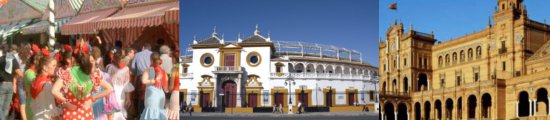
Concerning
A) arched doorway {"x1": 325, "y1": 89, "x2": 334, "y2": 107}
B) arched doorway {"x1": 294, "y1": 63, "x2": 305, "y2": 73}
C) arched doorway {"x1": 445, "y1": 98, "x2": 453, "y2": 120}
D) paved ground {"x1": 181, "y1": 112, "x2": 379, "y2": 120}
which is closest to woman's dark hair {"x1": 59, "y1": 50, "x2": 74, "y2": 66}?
paved ground {"x1": 181, "y1": 112, "x2": 379, "y2": 120}

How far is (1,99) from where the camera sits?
12.8 ft

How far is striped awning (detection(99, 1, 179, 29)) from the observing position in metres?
2.92

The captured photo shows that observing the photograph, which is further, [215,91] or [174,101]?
[174,101]

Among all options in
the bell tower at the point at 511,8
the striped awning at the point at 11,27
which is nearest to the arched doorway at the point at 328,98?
the striped awning at the point at 11,27

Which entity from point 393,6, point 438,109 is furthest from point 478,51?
point 393,6

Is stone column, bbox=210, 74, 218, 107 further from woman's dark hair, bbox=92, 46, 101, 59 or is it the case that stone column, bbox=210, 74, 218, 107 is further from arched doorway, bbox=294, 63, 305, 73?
woman's dark hair, bbox=92, 46, 101, 59

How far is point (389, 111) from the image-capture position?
737cm

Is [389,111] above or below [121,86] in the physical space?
below

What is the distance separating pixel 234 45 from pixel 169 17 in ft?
1.35

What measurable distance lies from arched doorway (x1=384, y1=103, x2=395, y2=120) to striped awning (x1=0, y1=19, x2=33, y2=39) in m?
4.36

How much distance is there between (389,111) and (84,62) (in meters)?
4.87

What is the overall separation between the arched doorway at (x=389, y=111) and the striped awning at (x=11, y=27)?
436 centimetres

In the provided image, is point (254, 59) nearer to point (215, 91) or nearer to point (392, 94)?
point (215, 91)

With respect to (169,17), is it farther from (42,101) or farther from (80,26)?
(42,101)
